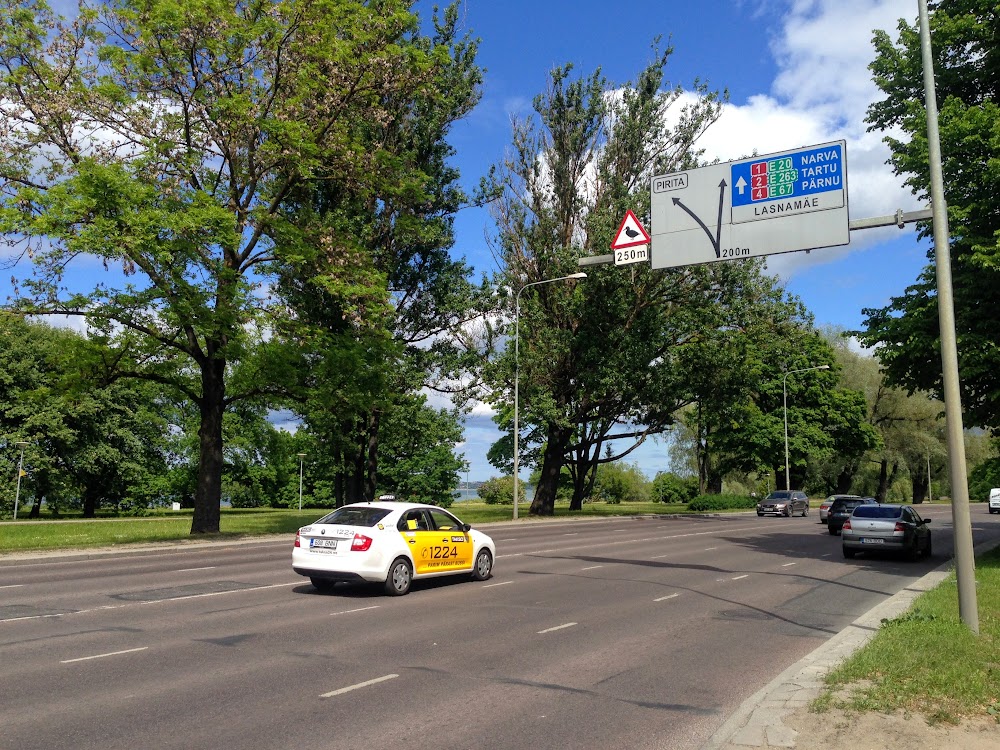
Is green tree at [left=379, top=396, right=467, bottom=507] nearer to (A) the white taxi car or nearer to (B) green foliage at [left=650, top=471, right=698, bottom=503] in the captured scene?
(B) green foliage at [left=650, top=471, right=698, bottom=503]

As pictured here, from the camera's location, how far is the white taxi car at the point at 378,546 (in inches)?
504

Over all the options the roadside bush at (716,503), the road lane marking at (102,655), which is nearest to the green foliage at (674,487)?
the roadside bush at (716,503)

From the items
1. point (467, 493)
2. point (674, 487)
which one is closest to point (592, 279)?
point (674, 487)

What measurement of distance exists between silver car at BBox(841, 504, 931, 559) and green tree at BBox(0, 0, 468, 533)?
52.7ft

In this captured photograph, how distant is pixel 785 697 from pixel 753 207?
28.9ft

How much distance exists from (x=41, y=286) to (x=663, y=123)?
102 ft

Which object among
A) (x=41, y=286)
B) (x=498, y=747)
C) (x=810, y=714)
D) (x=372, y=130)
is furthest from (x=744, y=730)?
(x=372, y=130)

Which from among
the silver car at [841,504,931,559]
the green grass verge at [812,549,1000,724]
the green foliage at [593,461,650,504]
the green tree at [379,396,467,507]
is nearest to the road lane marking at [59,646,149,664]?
the green grass verge at [812,549,1000,724]

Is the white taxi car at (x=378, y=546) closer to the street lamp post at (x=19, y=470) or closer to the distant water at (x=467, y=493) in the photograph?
the distant water at (x=467, y=493)

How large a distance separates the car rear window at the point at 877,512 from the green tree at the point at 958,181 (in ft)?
10.6

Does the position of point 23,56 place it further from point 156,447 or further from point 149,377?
point 156,447

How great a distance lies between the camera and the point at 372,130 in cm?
3772

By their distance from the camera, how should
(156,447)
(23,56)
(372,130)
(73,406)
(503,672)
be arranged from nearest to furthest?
(503,672) < (23,56) < (372,130) < (73,406) < (156,447)

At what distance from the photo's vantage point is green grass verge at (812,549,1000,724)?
6.38 m
